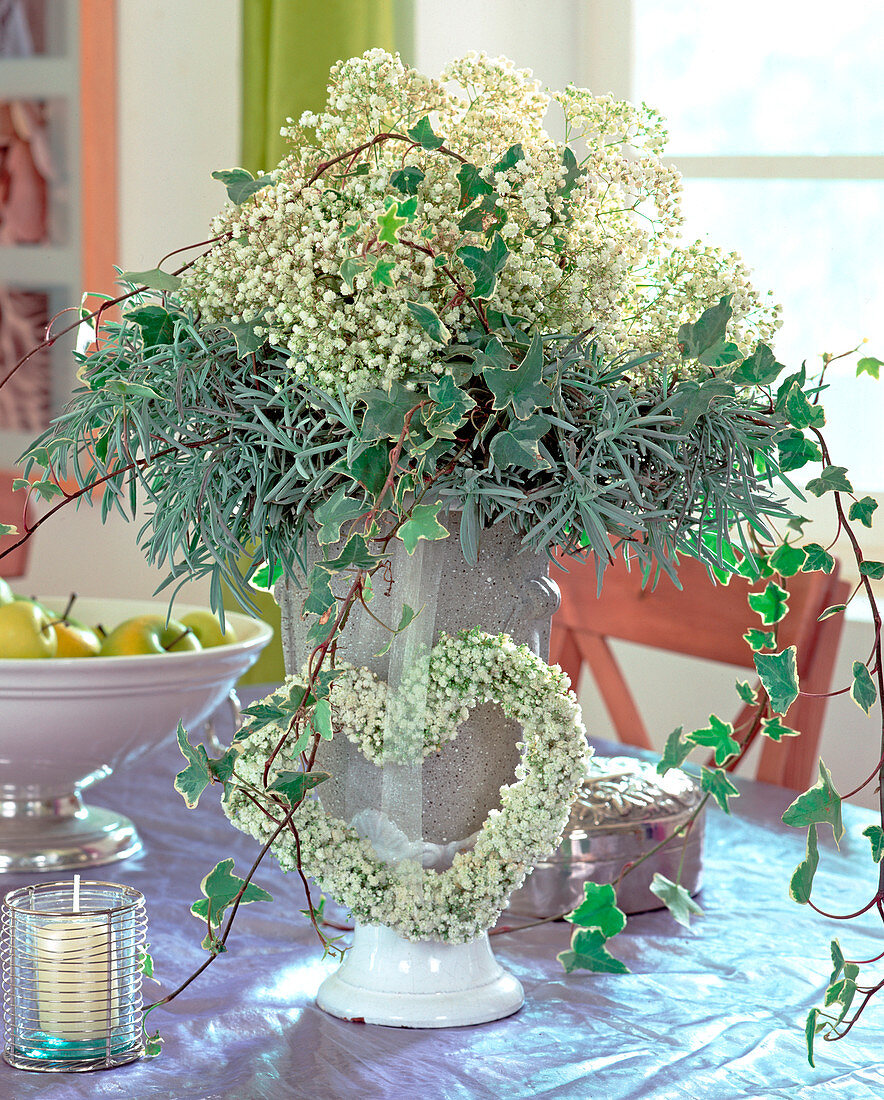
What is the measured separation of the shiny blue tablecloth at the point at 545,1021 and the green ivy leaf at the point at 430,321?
342 mm

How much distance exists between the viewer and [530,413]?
1.69ft

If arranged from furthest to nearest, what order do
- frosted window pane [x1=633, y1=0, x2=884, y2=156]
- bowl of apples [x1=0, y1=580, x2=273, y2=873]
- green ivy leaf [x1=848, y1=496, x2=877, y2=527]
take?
frosted window pane [x1=633, y1=0, x2=884, y2=156]
bowl of apples [x1=0, y1=580, x2=273, y2=873]
green ivy leaf [x1=848, y1=496, x2=877, y2=527]

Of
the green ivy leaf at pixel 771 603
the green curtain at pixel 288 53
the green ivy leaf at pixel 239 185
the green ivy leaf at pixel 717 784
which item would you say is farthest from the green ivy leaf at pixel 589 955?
the green curtain at pixel 288 53

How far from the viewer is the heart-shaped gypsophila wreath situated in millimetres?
606

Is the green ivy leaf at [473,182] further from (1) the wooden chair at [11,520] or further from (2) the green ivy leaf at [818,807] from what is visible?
(1) the wooden chair at [11,520]

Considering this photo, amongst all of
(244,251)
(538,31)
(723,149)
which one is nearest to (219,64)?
(538,31)

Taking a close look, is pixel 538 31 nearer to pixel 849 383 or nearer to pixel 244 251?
pixel 849 383

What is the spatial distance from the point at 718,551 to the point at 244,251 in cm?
28

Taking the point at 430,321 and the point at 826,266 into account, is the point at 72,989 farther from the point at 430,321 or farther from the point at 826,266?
the point at 826,266

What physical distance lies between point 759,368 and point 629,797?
1.21ft

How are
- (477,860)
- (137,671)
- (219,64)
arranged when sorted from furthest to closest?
1. (219,64)
2. (137,671)
3. (477,860)

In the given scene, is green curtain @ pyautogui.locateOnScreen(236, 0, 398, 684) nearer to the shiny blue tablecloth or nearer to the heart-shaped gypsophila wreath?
the shiny blue tablecloth

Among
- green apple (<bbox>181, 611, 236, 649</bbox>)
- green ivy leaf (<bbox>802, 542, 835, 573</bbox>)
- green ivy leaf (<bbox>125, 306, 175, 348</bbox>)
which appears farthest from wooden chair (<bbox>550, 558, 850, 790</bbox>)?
green ivy leaf (<bbox>125, 306, 175, 348</bbox>)

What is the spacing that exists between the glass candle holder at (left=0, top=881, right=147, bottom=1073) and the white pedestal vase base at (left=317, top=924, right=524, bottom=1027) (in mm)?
110
